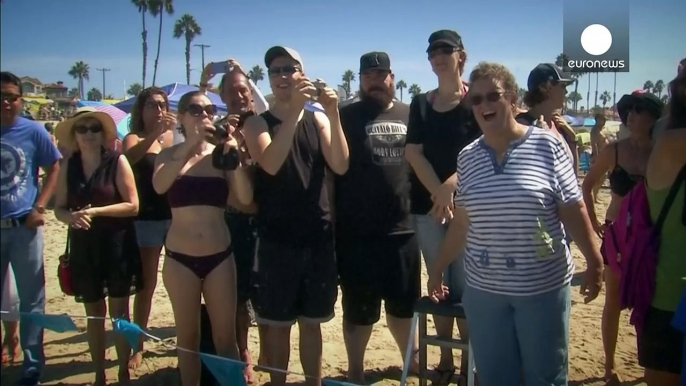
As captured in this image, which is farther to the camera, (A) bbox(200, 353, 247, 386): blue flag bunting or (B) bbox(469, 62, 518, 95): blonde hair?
(A) bbox(200, 353, 247, 386): blue flag bunting

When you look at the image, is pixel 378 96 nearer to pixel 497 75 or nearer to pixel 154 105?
pixel 497 75

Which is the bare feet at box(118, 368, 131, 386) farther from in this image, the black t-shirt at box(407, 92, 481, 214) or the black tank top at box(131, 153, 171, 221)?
the black t-shirt at box(407, 92, 481, 214)

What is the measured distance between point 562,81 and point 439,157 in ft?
3.17

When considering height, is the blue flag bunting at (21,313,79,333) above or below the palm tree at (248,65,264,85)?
below

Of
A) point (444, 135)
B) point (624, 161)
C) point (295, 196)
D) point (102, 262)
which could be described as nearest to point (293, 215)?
point (295, 196)

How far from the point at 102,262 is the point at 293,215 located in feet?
4.26

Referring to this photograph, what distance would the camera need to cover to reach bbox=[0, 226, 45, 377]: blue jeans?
230cm

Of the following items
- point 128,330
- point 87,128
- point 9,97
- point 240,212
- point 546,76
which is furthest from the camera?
point 240,212

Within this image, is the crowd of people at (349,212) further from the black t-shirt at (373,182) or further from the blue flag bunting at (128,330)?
the blue flag bunting at (128,330)

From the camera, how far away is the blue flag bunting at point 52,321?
239 centimetres

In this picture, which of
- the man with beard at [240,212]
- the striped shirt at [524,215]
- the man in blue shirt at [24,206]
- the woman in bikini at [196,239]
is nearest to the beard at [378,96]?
the man with beard at [240,212]

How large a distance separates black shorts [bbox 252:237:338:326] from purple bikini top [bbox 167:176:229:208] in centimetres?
36

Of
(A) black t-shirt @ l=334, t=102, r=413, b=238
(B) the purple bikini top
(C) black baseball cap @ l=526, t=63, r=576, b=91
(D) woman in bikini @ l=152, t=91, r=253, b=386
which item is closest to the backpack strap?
(C) black baseball cap @ l=526, t=63, r=576, b=91

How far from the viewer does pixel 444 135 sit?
11.0 ft
